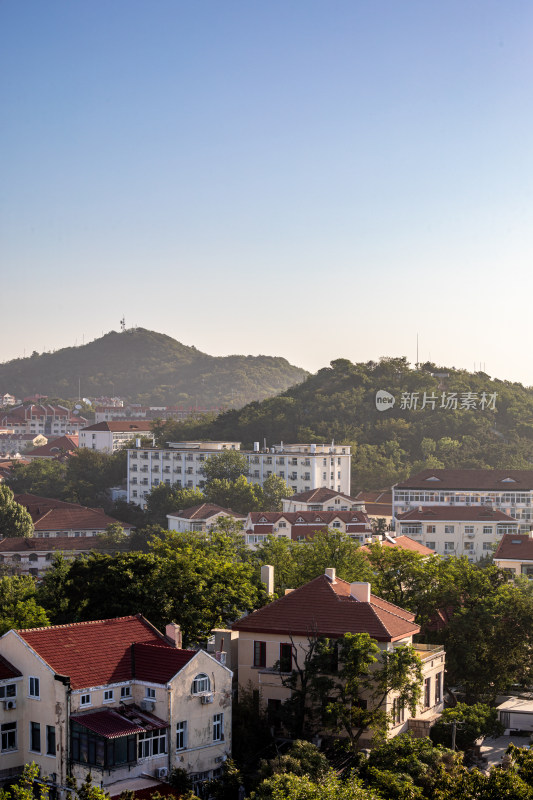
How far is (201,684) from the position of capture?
26359mm

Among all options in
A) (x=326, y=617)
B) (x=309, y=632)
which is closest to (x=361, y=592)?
(x=326, y=617)

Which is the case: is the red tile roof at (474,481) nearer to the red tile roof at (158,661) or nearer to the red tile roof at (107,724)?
the red tile roof at (158,661)

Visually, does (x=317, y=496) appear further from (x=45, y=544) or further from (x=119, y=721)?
(x=119, y=721)

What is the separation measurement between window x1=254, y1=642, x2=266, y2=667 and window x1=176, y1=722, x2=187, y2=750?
4.82m

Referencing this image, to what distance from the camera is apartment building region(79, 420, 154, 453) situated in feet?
435

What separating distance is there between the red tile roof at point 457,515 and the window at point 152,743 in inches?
1912

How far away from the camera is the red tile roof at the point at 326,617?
29391mm

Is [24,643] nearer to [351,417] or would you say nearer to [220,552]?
[220,552]

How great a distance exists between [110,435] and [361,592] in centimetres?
10439

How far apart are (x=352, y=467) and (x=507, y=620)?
69724mm

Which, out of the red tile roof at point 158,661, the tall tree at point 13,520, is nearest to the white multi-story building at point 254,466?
the tall tree at point 13,520

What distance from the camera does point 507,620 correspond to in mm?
35219

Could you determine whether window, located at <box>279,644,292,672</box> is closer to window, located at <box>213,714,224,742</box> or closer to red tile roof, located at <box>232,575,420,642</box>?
red tile roof, located at <box>232,575,420,642</box>


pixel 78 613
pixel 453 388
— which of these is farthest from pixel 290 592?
pixel 453 388
